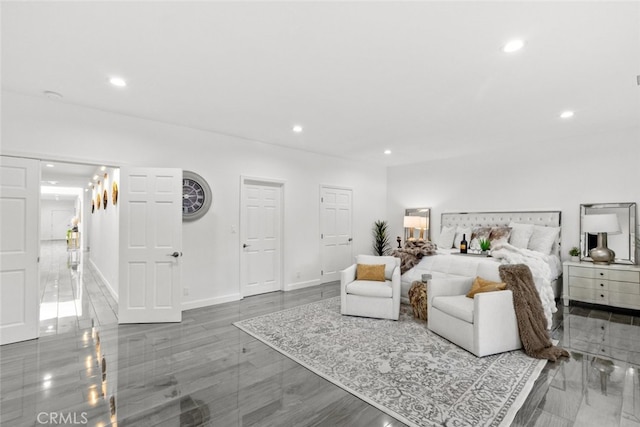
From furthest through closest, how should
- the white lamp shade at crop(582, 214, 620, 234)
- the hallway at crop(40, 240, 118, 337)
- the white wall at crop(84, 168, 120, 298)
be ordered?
the white wall at crop(84, 168, 120, 298)
the white lamp shade at crop(582, 214, 620, 234)
the hallway at crop(40, 240, 118, 337)

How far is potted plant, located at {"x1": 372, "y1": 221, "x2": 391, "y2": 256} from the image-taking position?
22.8 feet

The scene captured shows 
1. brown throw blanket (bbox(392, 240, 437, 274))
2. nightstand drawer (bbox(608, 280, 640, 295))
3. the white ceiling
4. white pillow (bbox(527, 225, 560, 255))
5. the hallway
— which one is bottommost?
the hallway

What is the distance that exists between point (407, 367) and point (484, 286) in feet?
4.29

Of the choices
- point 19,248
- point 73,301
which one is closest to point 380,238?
point 73,301

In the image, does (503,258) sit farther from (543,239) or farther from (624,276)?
(624,276)

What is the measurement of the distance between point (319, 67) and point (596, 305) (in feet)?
17.3

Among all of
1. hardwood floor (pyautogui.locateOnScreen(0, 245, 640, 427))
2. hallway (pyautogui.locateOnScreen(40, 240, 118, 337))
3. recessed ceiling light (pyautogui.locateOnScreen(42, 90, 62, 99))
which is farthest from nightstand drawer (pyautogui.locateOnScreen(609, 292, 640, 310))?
recessed ceiling light (pyautogui.locateOnScreen(42, 90, 62, 99))

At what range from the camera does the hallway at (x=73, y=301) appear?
3.77 meters

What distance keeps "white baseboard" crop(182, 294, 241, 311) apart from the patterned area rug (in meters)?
0.98

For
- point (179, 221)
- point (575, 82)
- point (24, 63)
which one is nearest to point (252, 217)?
point (179, 221)

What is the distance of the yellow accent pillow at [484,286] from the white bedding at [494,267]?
156mm

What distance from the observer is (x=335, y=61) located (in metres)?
2.53

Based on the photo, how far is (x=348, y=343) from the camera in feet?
10.3

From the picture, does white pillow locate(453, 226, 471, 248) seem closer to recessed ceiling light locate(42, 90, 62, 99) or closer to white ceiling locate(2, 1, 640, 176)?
white ceiling locate(2, 1, 640, 176)
